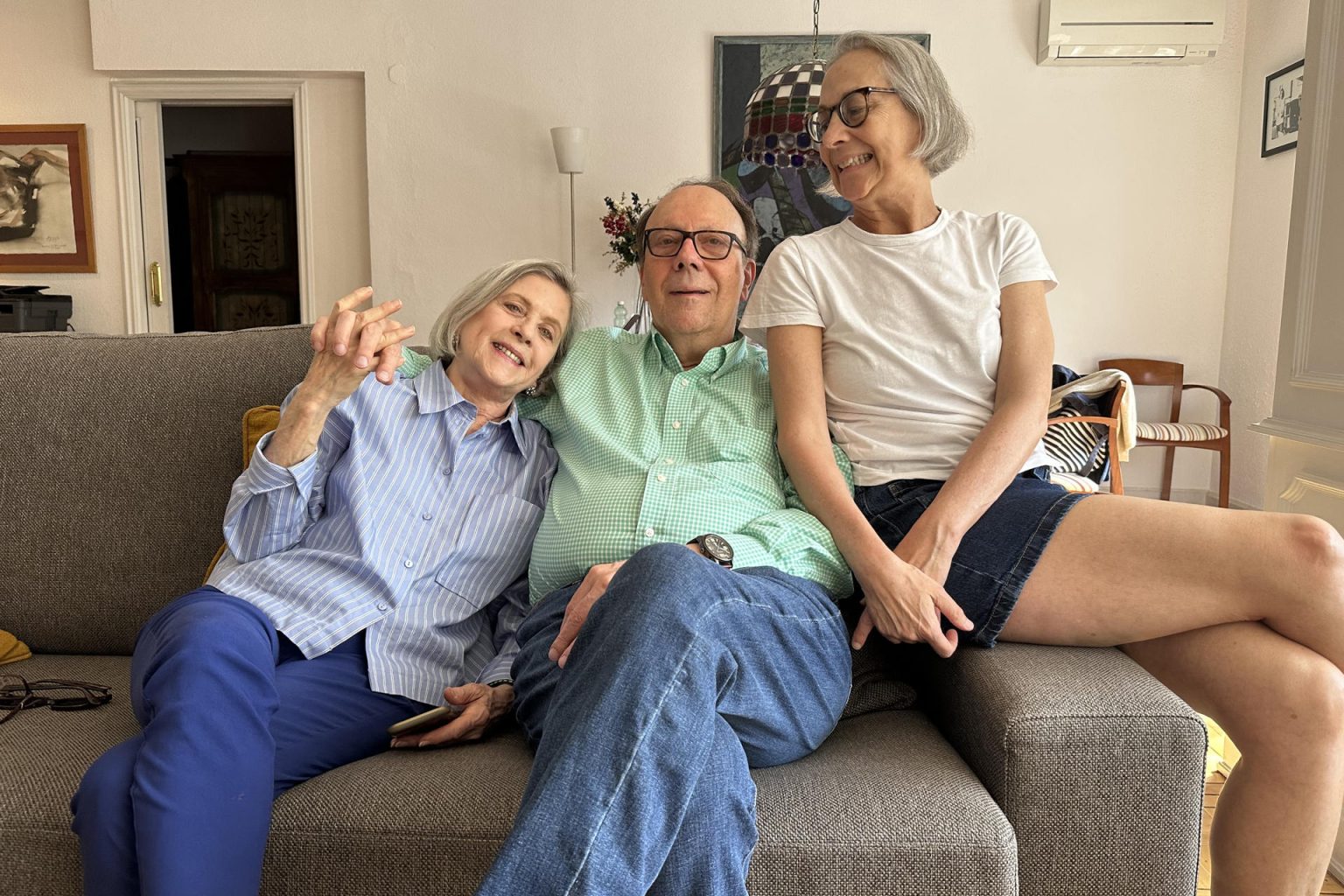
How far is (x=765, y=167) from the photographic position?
17.6ft

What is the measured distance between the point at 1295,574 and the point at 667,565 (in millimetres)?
793

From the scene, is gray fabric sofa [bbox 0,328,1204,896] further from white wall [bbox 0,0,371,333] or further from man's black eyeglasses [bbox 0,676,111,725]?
white wall [bbox 0,0,371,333]

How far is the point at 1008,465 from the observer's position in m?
1.51

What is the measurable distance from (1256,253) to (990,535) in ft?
14.5

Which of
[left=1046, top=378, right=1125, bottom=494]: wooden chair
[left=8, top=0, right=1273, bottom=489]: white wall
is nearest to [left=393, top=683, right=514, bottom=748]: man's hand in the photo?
[left=1046, top=378, right=1125, bottom=494]: wooden chair

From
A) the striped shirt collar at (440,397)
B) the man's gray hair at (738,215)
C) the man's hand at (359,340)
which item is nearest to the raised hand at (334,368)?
the man's hand at (359,340)

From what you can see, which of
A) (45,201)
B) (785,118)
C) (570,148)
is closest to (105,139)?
(45,201)

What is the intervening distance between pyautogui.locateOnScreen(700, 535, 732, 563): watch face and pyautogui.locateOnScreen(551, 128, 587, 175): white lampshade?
410 cm

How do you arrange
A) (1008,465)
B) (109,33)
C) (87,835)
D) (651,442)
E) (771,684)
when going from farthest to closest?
1. (109,33)
2. (651,442)
3. (1008,465)
4. (771,684)
5. (87,835)

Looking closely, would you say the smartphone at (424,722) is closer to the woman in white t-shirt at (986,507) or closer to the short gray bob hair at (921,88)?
the woman in white t-shirt at (986,507)

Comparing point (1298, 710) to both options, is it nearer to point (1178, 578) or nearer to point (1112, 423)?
point (1178, 578)

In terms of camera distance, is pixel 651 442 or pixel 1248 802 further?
pixel 651 442

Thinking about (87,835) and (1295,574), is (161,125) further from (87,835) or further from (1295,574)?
(1295,574)

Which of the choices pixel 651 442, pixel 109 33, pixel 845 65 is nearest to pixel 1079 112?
pixel 845 65
